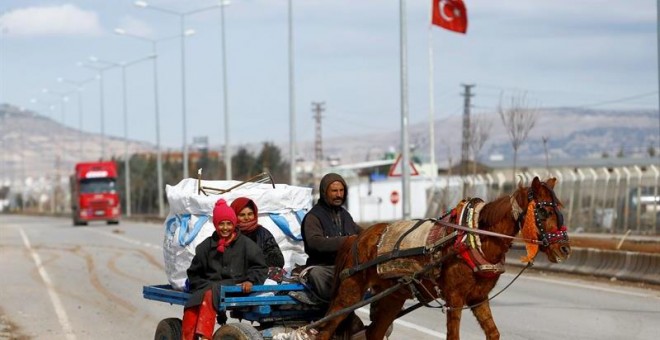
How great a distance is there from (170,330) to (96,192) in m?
62.3

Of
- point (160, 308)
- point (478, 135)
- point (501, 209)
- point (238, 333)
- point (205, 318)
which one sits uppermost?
point (478, 135)

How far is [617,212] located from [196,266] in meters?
38.9

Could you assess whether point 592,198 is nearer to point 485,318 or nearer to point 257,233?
point 257,233

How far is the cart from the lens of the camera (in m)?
10.7

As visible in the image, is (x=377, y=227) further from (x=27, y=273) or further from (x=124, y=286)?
(x=27, y=273)

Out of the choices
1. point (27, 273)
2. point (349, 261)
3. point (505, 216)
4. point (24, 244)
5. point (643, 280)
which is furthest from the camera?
point (24, 244)

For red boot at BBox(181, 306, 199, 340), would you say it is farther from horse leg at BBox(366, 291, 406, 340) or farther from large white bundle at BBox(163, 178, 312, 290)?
horse leg at BBox(366, 291, 406, 340)

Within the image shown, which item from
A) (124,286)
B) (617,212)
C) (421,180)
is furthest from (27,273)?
(421,180)

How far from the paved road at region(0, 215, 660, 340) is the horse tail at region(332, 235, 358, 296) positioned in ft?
13.3

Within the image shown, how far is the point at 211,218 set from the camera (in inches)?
462

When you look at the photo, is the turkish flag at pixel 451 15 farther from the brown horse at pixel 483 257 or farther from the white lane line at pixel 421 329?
the brown horse at pixel 483 257

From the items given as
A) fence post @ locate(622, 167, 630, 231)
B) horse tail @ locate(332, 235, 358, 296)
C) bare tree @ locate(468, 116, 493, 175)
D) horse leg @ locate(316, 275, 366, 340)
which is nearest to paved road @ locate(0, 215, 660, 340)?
horse tail @ locate(332, 235, 358, 296)

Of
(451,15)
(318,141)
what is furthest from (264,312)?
(318,141)

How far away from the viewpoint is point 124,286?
24.1 meters
